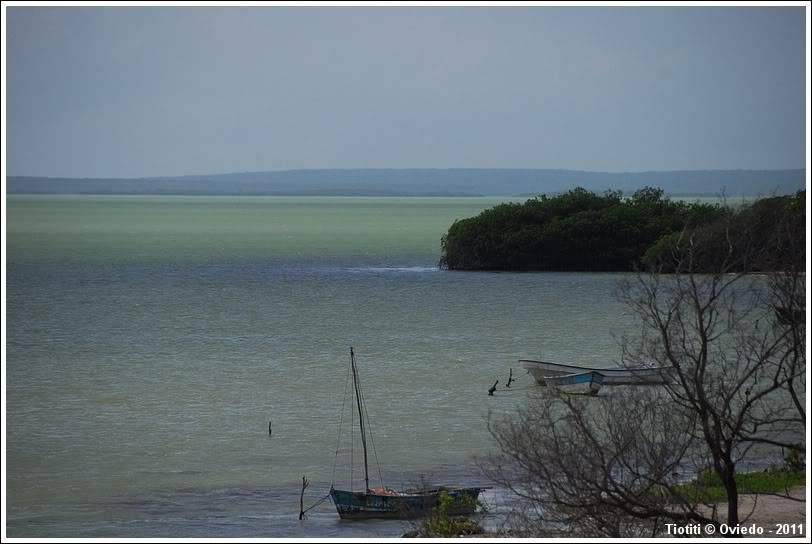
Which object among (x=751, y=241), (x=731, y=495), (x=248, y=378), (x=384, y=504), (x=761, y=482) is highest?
(x=751, y=241)

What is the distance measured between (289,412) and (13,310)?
106ft

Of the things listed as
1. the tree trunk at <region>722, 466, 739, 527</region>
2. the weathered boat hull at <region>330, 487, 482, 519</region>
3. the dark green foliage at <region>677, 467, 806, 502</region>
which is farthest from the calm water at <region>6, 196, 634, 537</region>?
the tree trunk at <region>722, 466, 739, 527</region>

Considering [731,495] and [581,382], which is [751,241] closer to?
[731,495]

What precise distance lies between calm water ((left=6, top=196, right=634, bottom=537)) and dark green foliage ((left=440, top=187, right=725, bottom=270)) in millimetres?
3133

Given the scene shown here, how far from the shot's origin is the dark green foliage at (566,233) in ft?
257

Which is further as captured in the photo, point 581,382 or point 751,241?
point 581,382

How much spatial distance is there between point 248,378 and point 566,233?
141 feet

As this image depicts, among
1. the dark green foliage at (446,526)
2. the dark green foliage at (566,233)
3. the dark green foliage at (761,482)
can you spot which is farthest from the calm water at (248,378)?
the dark green foliage at (761,482)

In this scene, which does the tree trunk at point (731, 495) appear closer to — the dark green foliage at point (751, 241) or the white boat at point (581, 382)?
the dark green foliage at point (751, 241)

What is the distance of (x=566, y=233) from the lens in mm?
79188

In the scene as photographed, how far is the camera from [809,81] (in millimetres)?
13227

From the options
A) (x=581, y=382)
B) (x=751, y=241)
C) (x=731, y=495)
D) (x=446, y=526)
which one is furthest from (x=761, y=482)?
(x=581, y=382)

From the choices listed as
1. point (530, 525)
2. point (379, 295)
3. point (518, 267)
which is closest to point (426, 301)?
point (379, 295)

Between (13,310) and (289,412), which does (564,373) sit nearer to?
(289,412)
